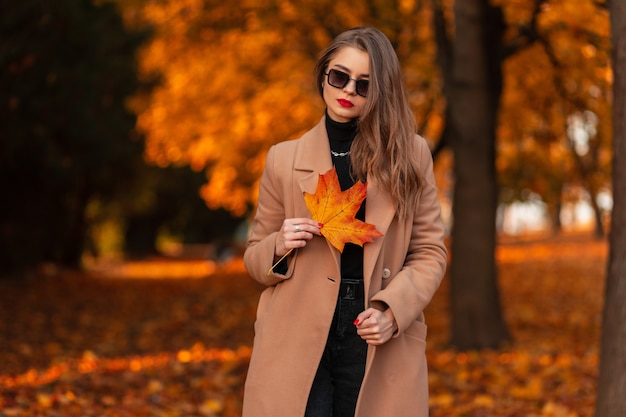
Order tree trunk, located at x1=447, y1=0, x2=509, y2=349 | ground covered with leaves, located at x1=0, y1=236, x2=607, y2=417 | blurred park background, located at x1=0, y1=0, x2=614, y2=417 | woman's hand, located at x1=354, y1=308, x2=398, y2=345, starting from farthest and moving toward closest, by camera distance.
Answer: tree trunk, located at x1=447, y1=0, x2=509, y2=349, blurred park background, located at x1=0, y1=0, x2=614, y2=417, ground covered with leaves, located at x1=0, y1=236, x2=607, y2=417, woman's hand, located at x1=354, y1=308, x2=398, y2=345

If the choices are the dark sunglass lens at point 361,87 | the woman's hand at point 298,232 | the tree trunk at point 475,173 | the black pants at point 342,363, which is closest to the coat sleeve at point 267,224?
the woman's hand at point 298,232

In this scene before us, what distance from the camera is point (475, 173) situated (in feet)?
32.2

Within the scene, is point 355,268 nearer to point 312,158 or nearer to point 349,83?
point 312,158

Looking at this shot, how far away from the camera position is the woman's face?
121 inches

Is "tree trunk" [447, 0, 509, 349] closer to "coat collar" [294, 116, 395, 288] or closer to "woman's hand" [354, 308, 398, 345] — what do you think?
"coat collar" [294, 116, 395, 288]

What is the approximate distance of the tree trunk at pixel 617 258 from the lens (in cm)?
509

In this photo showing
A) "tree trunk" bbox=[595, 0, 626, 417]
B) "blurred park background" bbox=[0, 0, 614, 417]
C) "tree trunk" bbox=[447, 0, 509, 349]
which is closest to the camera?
"tree trunk" bbox=[595, 0, 626, 417]

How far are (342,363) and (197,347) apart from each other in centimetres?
748

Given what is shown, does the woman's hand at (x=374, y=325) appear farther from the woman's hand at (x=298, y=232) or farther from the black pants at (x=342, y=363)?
the woman's hand at (x=298, y=232)

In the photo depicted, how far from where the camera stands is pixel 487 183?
32.4ft

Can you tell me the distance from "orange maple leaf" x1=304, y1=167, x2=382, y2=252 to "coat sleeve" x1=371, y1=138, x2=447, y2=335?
7.6 inches

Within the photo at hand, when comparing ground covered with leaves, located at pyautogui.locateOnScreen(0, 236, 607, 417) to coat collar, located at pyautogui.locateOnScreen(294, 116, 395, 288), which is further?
ground covered with leaves, located at pyautogui.locateOnScreen(0, 236, 607, 417)

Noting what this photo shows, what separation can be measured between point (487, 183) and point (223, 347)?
3565mm

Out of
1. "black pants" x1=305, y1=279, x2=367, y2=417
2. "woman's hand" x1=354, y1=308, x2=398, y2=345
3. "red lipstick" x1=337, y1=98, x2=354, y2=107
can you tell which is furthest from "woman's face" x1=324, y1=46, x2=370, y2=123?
"woman's hand" x1=354, y1=308, x2=398, y2=345
